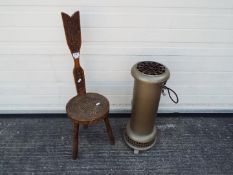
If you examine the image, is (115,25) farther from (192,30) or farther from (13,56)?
(13,56)

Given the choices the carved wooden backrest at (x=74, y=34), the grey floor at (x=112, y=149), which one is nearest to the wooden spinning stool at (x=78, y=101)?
the carved wooden backrest at (x=74, y=34)

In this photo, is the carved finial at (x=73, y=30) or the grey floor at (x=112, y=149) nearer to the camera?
the carved finial at (x=73, y=30)

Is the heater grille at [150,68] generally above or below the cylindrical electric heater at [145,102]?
above

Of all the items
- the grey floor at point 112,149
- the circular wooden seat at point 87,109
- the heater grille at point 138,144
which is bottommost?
the grey floor at point 112,149

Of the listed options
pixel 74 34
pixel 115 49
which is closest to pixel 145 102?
pixel 115 49

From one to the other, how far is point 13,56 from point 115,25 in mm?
890

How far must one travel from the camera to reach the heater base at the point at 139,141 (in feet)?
6.44

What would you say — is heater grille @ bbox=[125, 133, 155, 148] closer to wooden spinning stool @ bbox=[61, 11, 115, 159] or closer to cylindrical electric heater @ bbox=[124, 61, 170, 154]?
cylindrical electric heater @ bbox=[124, 61, 170, 154]

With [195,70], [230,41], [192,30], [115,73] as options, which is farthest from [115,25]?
[230,41]

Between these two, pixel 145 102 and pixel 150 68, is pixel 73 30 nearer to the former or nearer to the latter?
pixel 150 68

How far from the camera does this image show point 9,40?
1.85 metres

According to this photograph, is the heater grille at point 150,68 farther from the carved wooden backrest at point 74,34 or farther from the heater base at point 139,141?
the heater base at point 139,141

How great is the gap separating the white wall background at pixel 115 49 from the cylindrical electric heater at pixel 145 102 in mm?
301

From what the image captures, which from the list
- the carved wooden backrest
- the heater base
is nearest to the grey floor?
the heater base
